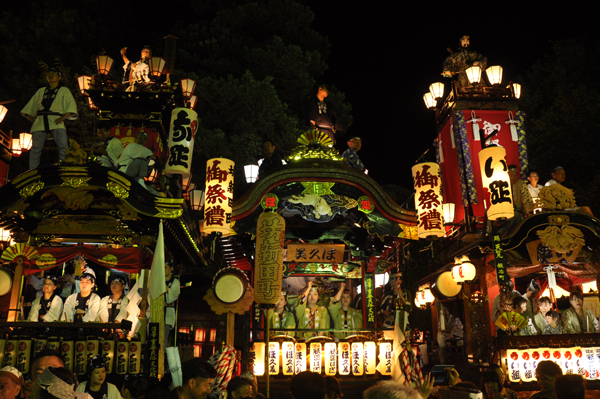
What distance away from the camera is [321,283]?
14.7 meters

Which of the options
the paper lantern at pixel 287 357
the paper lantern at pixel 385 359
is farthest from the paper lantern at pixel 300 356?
the paper lantern at pixel 385 359

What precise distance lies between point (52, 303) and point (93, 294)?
0.81m

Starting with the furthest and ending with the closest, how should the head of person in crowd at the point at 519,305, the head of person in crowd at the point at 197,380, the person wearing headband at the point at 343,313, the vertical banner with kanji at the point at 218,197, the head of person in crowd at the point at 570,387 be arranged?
the person wearing headband at the point at 343,313, the head of person in crowd at the point at 519,305, the vertical banner with kanji at the point at 218,197, the head of person in crowd at the point at 197,380, the head of person in crowd at the point at 570,387

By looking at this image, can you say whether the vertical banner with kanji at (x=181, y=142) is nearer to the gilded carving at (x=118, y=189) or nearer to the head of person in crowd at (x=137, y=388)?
the gilded carving at (x=118, y=189)

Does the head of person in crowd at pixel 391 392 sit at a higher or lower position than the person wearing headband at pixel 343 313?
lower

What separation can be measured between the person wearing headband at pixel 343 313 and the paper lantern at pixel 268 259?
3.33 metres

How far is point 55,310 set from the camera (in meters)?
9.94

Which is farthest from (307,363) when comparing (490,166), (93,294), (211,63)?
(211,63)

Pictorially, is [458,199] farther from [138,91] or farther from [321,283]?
[138,91]

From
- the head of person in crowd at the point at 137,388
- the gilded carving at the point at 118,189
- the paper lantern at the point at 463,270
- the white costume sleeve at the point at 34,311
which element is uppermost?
the gilded carving at the point at 118,189

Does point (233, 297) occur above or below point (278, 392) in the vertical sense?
above

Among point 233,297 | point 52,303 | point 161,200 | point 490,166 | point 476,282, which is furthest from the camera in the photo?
point 476,282

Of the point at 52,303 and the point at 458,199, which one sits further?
the point at 458,199

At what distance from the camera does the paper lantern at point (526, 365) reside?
1121cm
